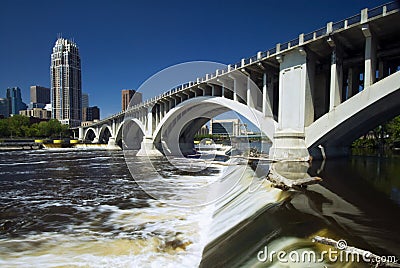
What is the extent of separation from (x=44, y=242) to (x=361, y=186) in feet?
45.4

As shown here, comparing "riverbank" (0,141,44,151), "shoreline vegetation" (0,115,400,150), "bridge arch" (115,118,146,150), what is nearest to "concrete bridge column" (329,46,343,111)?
"shoreline vegetation" (0,115,400,150)

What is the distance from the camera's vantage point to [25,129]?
288 feet

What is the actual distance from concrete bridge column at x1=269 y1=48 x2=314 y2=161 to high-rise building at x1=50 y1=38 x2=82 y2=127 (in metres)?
161

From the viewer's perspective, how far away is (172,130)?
43125 mm

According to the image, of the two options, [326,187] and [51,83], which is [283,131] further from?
[51,83]

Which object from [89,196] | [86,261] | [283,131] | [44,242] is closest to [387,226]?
[86,261]

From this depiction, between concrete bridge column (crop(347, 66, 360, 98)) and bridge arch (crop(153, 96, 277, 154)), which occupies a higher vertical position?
concrete bridge column (crop(347, 66, 360, 98))

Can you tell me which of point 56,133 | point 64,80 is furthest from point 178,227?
point 64,80

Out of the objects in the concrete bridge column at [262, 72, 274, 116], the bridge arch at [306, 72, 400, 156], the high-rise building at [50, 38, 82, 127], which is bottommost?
the bridge arch at [306, 72, 400, 156]

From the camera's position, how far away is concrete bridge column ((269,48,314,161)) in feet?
64.9

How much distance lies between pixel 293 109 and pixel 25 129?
9771cm

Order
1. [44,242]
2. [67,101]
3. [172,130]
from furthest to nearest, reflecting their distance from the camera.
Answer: [67,101], [172,130], [44,242]

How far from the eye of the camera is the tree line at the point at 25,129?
8406 cm

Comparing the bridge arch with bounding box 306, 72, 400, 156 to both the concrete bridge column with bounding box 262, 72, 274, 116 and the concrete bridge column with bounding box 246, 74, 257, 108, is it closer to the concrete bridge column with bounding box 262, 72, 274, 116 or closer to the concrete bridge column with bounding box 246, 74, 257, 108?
the concrete bridge column with bounding box 262, 72, 274, 116
